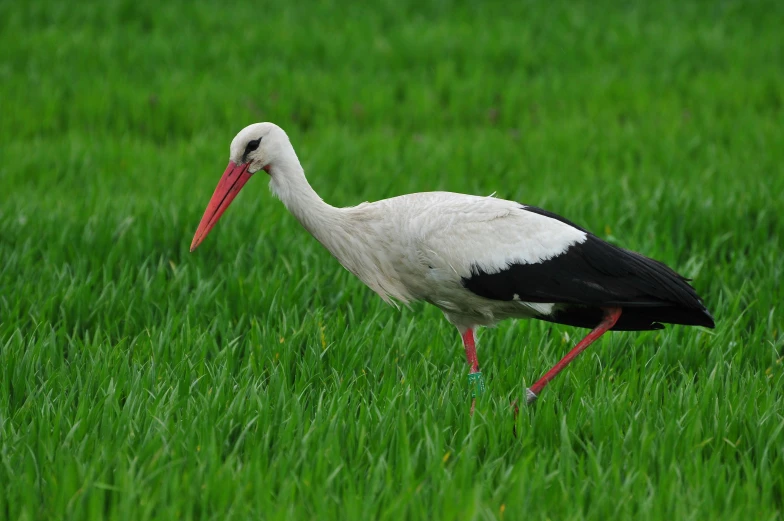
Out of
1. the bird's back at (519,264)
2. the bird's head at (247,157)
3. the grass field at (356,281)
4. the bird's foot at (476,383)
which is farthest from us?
the bird's head at (247,157)

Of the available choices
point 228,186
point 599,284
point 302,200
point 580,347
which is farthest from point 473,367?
point 228,186

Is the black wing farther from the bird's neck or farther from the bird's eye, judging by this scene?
the bird's eye

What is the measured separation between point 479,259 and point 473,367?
478 millimetres

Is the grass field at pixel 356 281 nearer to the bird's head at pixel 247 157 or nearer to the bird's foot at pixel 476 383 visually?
the bird's foot at pixel 476 383

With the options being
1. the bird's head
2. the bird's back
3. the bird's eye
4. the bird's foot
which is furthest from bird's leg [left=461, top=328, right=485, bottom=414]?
the bird's eye

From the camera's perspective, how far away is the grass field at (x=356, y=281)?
9.59ft

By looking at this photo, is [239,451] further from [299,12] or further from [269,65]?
[299,12]

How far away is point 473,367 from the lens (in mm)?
3848

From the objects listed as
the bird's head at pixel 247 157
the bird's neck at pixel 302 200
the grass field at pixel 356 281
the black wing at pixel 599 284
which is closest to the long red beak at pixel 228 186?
the bird's head at pixel 247 157

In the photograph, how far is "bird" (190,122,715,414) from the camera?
3705 millimetres

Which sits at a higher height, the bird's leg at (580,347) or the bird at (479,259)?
the bird at (479,259)

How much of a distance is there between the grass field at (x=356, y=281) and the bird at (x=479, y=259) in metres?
0.27

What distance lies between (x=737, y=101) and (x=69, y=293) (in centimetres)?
689

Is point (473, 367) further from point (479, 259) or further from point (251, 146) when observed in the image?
point (251, 146)
